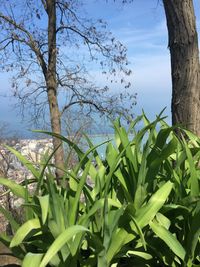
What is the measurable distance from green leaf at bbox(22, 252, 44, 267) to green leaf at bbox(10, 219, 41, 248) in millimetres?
75

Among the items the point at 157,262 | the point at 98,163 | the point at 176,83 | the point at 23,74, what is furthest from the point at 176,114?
the point at 23,74

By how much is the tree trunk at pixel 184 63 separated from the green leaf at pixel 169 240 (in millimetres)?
2097

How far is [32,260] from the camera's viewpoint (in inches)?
80.4

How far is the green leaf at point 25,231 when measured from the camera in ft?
6.75

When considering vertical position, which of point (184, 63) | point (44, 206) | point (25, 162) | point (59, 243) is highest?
point (184, 63)

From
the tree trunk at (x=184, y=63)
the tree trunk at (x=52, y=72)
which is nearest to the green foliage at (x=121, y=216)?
the tree trunk at (x=184, y=63)

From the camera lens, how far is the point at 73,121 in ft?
49.5

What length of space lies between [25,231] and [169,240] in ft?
2.10

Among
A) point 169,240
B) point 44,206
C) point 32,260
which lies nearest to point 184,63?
point 169,240

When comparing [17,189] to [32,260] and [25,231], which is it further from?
[32,260]

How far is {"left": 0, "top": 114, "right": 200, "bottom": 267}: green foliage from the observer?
2.13 meters

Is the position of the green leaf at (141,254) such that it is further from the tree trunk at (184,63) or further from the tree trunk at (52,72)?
the tree trunk at (52,72)

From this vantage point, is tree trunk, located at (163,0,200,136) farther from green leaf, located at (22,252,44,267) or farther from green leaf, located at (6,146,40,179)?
green leaf, located at (22,252,44,267)

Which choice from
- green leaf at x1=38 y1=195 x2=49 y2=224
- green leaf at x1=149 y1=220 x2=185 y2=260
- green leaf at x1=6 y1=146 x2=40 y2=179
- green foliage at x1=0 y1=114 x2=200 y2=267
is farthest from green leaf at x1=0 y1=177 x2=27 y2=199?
green leaf at x1=149 y1=220 x2=185 y2=260
